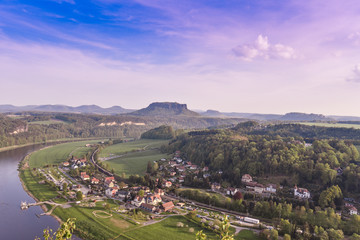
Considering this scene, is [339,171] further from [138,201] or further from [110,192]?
[110,192]

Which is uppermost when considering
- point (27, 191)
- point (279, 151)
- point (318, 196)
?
point (279, 151)

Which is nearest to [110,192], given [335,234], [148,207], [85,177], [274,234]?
[148,207]

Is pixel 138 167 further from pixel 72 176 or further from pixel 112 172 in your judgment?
pixel 72 176

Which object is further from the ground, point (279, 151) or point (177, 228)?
point (279, 151)

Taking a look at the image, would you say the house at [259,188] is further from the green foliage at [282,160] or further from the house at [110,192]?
the house at [110,192]

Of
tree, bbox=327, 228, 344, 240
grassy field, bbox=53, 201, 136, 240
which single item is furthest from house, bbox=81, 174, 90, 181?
tree, bbox=327, 228, 344, 240

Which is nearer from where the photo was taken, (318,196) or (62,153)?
(318,196)

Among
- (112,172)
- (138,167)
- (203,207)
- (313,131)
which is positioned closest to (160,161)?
(138,167)
